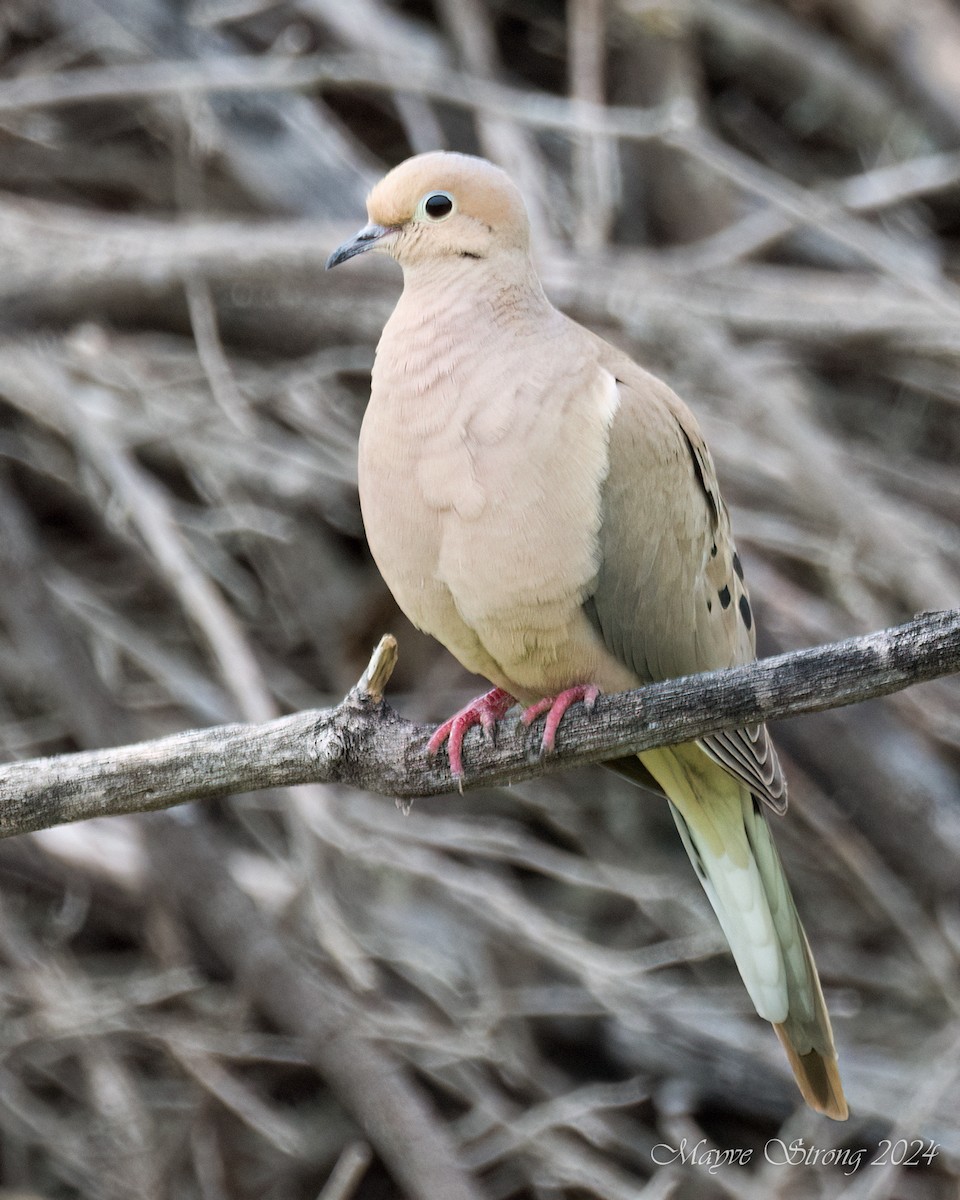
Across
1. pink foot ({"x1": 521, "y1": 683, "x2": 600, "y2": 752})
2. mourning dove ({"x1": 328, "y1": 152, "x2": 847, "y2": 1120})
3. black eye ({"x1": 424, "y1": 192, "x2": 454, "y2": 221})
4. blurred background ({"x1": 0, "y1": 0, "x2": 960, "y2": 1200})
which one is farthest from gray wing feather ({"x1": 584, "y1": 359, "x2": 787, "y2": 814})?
blurred background ({"x1": 0, "y1": 0, "x2": 960, "y2": 1200})

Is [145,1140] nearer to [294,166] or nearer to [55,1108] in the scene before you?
[55,1108]

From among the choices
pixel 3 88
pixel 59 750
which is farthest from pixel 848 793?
pixel 3 88

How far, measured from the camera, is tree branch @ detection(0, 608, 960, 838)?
1.82 m

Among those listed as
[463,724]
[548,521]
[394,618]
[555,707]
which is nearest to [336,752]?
[463,724]

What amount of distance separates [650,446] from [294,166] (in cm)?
234

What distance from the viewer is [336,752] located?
191 cm

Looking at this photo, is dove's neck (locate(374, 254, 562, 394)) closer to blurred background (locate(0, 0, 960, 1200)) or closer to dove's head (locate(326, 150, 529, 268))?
dove's head (locate(326, 150, 529, 268))

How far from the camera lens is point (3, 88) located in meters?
4.10

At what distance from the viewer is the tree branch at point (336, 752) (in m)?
1.82

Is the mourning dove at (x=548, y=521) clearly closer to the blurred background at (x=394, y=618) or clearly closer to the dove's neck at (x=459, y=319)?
the dove's neck at (x=459, y=319)

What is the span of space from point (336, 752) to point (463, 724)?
0.83 ft

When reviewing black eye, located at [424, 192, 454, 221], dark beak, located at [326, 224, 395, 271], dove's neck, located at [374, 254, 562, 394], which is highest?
black eye, located at [424, 192, 454, 221]

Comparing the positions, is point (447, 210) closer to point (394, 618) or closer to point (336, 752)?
point (336, 752)

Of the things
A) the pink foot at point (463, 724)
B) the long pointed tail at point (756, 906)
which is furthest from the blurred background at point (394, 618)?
the pink foot at point (463, 724)
